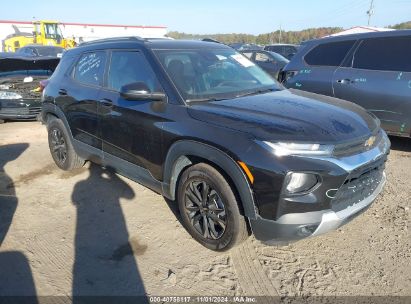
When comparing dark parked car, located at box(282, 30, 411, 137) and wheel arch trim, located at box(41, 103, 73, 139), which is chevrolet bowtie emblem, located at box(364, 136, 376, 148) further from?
wheel arch trim, located at box(41, 103, 73, 139)

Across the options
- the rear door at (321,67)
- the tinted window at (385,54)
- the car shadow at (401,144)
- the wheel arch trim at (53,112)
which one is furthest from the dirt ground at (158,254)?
the rear door at (321,67)

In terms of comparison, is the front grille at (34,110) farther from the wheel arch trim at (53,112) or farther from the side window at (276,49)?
the side window at (276,49)

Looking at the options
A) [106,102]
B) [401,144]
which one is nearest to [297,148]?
[106,102]

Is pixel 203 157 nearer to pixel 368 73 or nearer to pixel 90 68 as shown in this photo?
pixel 90 68

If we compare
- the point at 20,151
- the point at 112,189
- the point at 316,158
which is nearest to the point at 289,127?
the point at 316,158

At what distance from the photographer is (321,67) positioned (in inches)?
247

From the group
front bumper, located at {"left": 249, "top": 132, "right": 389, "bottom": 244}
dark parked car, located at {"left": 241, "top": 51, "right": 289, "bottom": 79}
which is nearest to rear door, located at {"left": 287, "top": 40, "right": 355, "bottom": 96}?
front bumper, located at {"left": 249, "top": 132, "right": 389, "bottom": 244}

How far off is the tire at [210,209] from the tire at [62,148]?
7.34 feet

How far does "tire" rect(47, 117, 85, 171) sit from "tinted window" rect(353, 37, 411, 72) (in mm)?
4491

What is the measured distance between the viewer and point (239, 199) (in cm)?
294

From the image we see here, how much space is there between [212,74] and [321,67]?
10.5ft

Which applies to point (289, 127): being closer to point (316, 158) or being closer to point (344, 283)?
point (316, 158)

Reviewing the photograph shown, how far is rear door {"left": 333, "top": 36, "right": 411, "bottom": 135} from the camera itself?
211 inches

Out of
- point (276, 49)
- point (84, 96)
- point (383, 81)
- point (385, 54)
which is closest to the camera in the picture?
point (84, 96)
